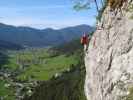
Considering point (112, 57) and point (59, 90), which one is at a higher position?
point (112, 57)

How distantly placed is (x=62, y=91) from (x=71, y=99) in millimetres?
17881

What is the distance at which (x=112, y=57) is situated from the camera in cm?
1894

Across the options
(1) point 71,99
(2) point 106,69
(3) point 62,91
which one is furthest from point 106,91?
(3) point 62,91

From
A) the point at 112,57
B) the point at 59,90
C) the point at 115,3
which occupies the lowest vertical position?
the point at 59,90

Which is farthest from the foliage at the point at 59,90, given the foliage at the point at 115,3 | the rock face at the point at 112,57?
the foliage at the point at 115,3

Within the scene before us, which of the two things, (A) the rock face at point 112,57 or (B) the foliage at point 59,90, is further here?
(B) the foliage at point 59,90

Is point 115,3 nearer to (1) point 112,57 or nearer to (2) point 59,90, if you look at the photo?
(1) point 112,57

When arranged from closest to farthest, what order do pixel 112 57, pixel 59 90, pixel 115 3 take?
pixel 112 57
pixel 115 3
pixel 59 90

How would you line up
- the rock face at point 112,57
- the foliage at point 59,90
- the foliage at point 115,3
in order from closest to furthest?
the rock face at point 112,57
the foliage at point 115,3
the foliage at point 59,90

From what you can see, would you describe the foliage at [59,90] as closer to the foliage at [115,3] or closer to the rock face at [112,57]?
the rock face at [112,57]

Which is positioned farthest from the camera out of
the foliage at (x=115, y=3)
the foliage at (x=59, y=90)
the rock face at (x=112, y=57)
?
the foliage at (x=59, y=90)

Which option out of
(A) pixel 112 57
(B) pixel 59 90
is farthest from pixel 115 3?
(B) pixel 59 90

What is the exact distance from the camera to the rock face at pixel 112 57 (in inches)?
691

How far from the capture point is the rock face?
1756cm
